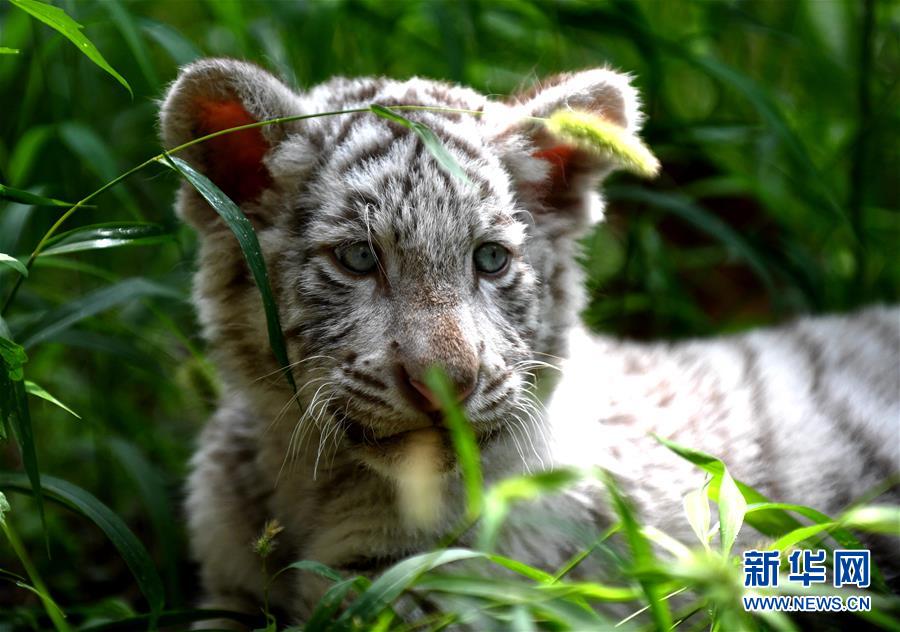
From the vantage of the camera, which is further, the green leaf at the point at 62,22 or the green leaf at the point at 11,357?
the green leaf at the point at 62,22

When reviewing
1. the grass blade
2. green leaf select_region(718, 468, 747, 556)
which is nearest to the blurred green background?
the grass blade

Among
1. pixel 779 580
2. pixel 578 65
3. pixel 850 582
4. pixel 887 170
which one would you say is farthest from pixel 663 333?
pixel 779 580

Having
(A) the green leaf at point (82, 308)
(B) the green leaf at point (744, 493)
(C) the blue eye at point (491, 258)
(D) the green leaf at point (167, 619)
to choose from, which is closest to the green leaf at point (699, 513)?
(B) the green leaf at point (744, 493)

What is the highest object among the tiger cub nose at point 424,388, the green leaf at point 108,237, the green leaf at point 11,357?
the green leaf at point 108,237

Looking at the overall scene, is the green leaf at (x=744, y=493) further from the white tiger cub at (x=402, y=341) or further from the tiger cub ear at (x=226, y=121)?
the tiger cub ear at (x=226, y=121)

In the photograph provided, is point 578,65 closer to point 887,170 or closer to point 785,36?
point 785,36

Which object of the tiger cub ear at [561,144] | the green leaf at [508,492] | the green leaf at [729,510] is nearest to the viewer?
the green leaf at [508,492]

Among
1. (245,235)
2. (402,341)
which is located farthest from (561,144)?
(245,235)

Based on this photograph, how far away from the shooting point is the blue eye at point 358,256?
2445 millimetres

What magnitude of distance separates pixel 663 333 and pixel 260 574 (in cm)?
232

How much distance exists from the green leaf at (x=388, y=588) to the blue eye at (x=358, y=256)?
30.9 inches

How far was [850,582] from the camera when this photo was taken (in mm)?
2359

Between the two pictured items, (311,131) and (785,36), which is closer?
(311,131)

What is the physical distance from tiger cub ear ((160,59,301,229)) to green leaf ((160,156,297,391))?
0.33 m
